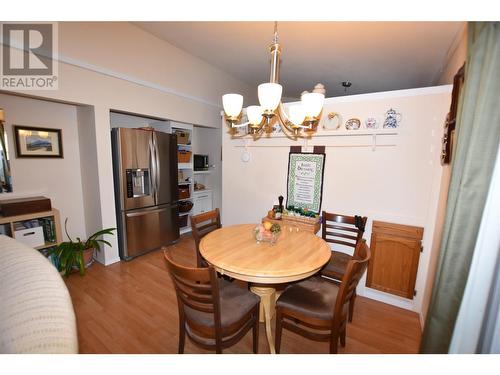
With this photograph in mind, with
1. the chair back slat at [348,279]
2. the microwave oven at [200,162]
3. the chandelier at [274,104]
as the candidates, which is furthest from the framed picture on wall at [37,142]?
the chair back slat at [348,279]

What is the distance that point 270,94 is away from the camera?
4.88 ft

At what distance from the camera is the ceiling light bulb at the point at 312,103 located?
1491 millimetres

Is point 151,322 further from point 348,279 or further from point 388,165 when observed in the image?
point 388,165

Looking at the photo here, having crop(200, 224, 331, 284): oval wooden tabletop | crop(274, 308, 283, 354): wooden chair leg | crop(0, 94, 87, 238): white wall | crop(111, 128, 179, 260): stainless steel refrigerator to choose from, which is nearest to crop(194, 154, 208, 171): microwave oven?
crop(111, 128, 179, 260): stainless steel refrigerator

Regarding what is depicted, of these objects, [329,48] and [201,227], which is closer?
[201,227]

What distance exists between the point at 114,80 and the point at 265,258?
276 cm

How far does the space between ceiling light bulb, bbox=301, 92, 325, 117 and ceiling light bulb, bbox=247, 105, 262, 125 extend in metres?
0.40

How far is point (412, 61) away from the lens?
314 cm

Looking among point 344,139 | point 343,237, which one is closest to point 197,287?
point 343,237

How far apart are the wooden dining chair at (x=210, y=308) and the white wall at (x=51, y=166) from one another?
246 cm

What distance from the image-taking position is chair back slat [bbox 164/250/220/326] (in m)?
1.19
